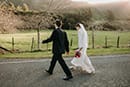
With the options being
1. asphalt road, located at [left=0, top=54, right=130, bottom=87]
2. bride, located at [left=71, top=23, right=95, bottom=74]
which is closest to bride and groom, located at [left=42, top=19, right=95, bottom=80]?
bride, located at [left=71, top=23, right=95, bottom=74]

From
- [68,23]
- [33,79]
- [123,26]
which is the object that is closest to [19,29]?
[68,23]

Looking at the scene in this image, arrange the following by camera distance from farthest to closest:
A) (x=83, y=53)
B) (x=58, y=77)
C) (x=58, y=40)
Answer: (x=83, y=53) < (x=58, y=77) < (x=58, y=40)

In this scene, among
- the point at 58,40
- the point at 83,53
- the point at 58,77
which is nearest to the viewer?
the point at 58,40

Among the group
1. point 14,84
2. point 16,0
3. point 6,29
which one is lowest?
point 14,84

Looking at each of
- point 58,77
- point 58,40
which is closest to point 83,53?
point 58,77

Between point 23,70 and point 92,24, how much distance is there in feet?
104

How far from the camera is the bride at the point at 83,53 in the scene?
13039 millimetres

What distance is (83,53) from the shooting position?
13.3m

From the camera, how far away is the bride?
13.0 meters

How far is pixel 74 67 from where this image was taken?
45.8 feet

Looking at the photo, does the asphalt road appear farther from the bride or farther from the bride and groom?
the bride and groom

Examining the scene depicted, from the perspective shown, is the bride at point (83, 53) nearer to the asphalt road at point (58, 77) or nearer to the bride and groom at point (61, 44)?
the bride and groom at point (61, 44)

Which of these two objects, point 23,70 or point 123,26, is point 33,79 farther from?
point 123,26

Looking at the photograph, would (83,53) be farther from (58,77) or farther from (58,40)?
(58,40)
